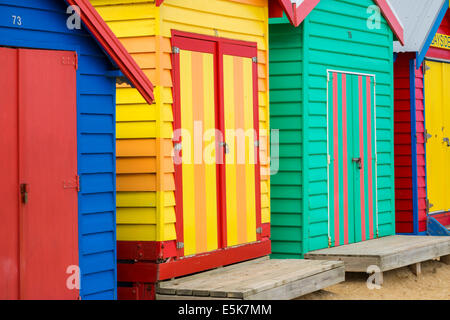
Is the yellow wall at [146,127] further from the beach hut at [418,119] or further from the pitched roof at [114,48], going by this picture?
the beach hut at [418,119]

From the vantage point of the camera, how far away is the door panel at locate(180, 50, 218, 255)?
8.11m

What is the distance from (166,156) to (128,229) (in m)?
0.81

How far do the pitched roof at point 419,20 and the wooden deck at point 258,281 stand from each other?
4.78 m

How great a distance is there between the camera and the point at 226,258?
8.70m

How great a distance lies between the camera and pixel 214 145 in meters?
8.55

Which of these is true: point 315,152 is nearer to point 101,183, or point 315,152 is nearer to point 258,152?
point 258,152

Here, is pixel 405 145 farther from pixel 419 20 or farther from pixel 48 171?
pixel 48 171

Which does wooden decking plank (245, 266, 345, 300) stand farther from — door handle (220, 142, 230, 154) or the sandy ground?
door handle (220, 142, 230, 154)

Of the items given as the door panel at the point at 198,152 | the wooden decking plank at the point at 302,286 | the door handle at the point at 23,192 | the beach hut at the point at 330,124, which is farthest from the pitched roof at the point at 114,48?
the beach hut at the point at 330,124

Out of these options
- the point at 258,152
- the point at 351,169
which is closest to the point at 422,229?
the point at 351,169

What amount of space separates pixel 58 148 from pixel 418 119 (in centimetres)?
749

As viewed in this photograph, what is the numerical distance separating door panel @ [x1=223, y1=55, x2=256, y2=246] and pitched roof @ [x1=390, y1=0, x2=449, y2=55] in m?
4.21

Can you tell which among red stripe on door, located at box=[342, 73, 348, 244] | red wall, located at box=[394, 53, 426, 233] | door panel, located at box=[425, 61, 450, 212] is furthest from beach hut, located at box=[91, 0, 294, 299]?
door panel, located at box=[425, 61, 450, 212]

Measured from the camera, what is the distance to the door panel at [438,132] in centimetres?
1292
